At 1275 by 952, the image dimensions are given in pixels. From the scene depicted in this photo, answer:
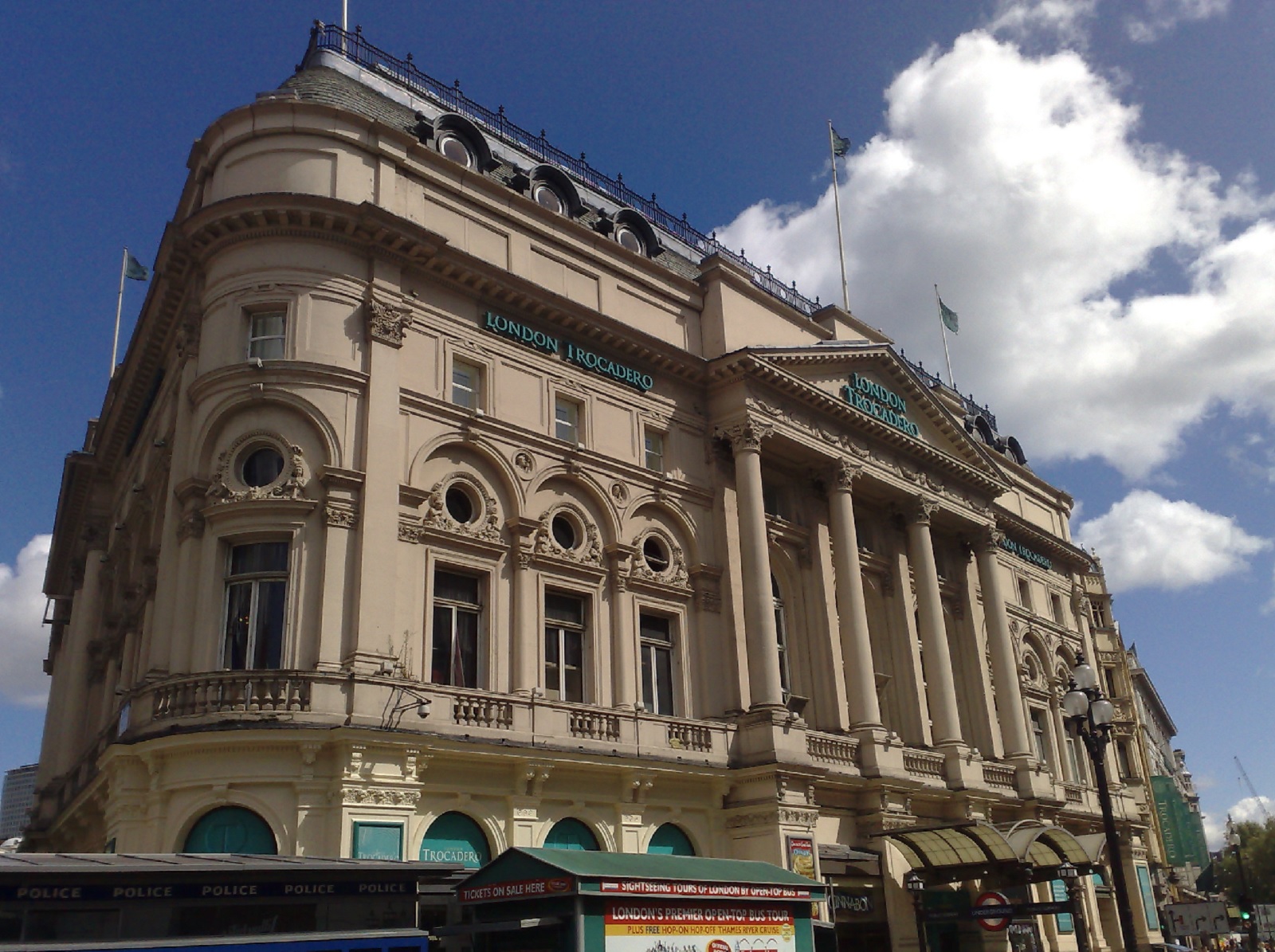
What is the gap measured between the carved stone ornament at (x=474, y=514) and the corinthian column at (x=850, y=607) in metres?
11.4

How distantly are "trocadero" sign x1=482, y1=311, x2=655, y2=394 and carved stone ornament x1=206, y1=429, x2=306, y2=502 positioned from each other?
239 inches

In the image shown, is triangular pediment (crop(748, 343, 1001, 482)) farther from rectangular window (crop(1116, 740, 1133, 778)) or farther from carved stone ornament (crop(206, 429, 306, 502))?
rectangular window (crop(1116, 740, 1133, 778))

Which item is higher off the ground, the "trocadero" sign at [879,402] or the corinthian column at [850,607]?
the "trocadero" sign at [879,402]

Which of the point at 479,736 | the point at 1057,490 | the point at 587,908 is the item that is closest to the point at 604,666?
the point at 479,736

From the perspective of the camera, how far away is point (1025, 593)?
47.9 meters

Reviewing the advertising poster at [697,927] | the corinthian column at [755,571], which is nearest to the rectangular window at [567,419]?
the corinthian column at [755,571]

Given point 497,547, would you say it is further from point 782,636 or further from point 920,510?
point 920,510

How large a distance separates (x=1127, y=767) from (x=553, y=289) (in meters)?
40.4

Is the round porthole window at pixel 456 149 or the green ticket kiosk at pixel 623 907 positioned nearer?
the green ticket kiosk at pixel 623 907

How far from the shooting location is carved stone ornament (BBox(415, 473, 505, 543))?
970 inches

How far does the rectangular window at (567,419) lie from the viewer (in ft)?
92.7

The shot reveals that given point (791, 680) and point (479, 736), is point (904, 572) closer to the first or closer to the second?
point (791, 680)

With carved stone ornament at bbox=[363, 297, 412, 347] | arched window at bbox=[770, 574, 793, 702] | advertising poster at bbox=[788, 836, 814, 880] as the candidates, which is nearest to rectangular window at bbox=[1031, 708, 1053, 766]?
arched window at bbox=[770, 574, 793, 702]

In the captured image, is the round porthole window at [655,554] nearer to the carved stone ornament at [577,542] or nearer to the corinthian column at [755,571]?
the carved stone ornament at [577,542]
